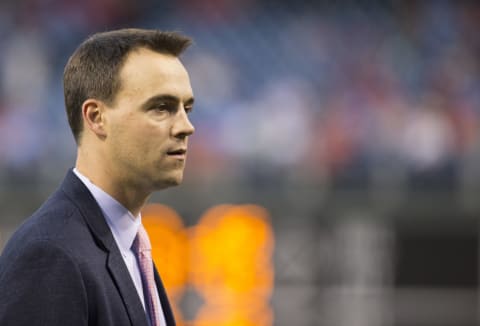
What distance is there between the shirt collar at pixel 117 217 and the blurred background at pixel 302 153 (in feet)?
18.3

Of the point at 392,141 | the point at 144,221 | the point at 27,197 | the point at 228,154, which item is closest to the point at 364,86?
the point at 392,141

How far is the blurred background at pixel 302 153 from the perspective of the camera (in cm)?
750

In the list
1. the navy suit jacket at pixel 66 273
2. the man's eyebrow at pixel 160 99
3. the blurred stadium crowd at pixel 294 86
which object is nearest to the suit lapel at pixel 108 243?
the navy suit jacket at pixel 66 273

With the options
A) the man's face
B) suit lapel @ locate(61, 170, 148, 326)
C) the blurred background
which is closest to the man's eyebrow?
the man's face

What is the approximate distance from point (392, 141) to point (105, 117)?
6661mm

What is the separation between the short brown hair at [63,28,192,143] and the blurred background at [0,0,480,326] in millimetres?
5596

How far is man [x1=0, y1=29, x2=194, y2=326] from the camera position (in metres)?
1.78

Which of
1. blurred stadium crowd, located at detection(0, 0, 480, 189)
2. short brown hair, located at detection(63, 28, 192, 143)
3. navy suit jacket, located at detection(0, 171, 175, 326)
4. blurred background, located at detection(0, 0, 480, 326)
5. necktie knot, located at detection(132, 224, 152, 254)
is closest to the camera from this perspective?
navy suit jacket, located at detection(0, 171, 175, 326)

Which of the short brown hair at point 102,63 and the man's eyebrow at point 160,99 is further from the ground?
the short brown hair at point 102,63

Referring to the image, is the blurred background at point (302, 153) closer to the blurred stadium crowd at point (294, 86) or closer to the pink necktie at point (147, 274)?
the blurred stadium crowd at point (294, 86)

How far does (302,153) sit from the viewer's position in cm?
825

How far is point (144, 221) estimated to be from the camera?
24.8ft

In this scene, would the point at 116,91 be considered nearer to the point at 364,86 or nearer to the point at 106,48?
the point at 106,48

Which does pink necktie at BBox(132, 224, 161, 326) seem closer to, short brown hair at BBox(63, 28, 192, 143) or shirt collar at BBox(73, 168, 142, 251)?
shirt collar at BBox(73, 168, 142, 251)
